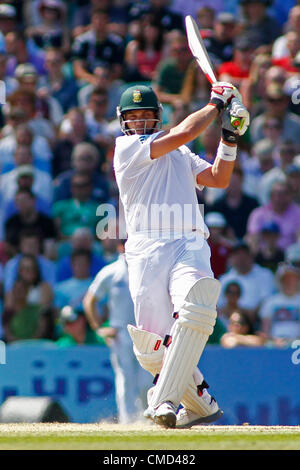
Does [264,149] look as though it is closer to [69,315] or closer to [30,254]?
[30,254]

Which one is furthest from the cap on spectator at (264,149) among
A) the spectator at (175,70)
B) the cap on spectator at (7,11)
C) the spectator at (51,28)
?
the cap on spectator at (7,11)

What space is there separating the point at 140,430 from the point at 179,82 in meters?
7.89

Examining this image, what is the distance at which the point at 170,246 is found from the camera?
684 centimetres

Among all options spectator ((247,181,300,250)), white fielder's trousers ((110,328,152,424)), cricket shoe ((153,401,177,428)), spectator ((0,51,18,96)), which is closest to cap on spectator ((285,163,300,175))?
spectator ((247,181,300,250))

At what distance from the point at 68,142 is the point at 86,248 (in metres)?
1.84

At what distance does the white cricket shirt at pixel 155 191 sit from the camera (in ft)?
22.4

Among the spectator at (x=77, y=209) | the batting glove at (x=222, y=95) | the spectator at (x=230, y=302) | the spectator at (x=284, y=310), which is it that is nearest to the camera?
the batting glove at (x=222, y=95)

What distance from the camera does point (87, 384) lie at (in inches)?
408

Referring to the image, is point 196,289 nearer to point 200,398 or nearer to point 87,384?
point 200,398

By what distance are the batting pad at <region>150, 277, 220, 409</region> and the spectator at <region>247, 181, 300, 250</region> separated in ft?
18.7

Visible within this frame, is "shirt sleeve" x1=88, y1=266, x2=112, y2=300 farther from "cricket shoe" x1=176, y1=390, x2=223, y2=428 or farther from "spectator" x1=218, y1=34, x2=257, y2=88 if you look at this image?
"spectator" x1=218, y1=34, x2=257, y2=88

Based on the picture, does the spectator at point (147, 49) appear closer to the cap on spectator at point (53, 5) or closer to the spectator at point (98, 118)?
the spectator at point (98, 118)

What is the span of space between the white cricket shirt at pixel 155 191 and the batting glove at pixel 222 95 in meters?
0.44

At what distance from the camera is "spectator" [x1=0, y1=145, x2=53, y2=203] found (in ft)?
41.7
